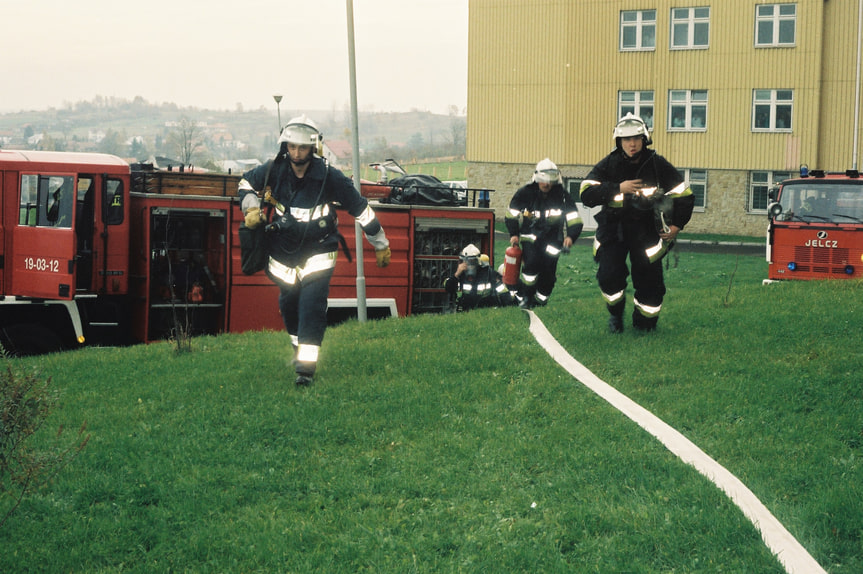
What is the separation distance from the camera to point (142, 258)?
524 inches

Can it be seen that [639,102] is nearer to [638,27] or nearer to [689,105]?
[689,105]

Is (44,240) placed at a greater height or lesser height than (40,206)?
lesser

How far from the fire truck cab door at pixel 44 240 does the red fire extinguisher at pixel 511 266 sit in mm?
5468

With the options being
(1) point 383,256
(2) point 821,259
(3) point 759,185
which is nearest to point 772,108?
(3) point 759,185

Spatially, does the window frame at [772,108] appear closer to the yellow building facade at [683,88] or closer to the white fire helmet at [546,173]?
the yellow building facade at [683,88]

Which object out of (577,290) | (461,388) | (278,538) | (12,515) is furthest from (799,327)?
(577,290)

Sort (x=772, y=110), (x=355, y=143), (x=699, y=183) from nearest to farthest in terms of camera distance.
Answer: (x=355, y=143)
(x=772, y=110)
(x=699, y=183)

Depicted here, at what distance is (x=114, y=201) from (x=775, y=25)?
32.4 metres

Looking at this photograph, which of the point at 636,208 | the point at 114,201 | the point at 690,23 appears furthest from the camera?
the point at 690,23

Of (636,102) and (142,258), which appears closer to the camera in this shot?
(142,258)

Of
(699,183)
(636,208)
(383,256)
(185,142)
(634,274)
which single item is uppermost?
(185,142)

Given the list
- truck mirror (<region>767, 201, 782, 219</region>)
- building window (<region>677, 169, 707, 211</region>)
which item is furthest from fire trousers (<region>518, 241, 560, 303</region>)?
building window (<region>677, 169, 707, 211</region>)

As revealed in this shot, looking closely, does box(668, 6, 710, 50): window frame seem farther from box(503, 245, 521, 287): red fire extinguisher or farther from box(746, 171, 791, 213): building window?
box(503, 245, 521, 287): red fire extinguisher

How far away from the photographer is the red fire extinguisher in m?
13.2
